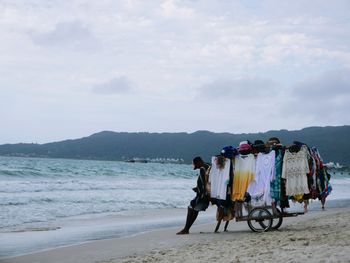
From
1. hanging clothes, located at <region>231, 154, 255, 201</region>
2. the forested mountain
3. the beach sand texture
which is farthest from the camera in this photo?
the forested mountain

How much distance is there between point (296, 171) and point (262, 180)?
714 mm

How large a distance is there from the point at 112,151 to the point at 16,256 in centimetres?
11735

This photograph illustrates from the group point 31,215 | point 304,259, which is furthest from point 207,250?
point 31,215

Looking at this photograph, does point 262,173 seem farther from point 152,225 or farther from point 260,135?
point 260,135

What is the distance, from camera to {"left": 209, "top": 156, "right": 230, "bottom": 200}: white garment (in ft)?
37.5

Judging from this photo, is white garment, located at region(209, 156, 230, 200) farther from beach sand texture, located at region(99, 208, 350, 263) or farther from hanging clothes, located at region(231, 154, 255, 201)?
beach sand texture, located at region(99, 208, 350, 263)

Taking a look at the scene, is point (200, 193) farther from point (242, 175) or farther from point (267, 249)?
point (267, 249)

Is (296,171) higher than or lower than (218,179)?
higher

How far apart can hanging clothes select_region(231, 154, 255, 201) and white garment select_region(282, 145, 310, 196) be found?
0.68m

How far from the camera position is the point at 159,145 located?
121m

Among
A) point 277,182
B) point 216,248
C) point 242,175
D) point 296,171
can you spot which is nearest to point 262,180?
point 277,182

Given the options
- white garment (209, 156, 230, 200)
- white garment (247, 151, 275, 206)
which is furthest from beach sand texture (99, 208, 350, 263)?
white garment (209, 156, 230, 200)

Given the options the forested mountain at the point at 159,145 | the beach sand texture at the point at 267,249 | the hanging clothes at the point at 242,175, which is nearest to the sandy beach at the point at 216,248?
the beach sand texture at the point at 267,249

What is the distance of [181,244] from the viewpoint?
10430mm
